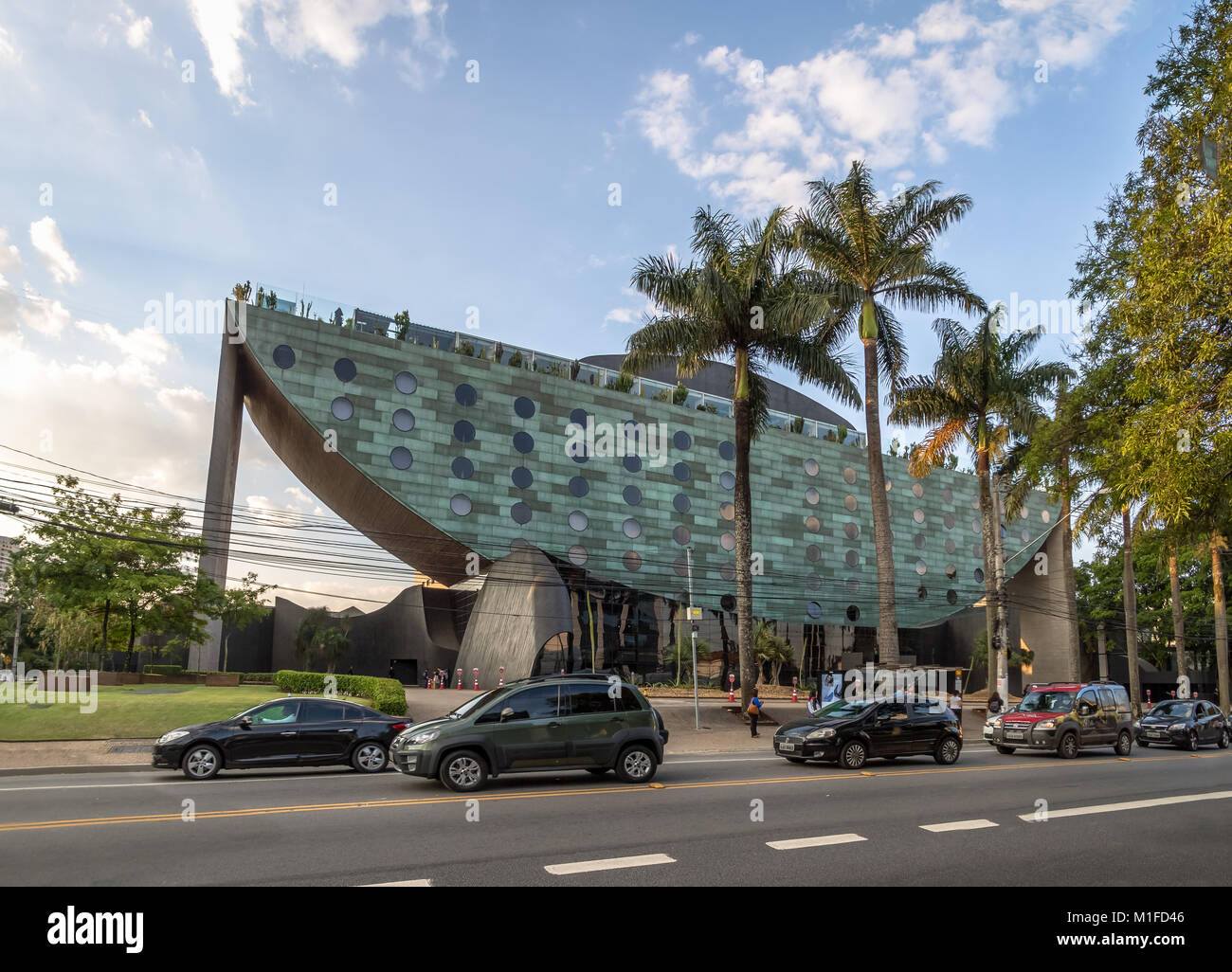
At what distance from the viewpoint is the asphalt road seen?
23.3 feet

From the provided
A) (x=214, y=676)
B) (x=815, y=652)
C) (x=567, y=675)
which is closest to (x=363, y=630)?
(x=214, y=676)

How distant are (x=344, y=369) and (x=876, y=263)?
25.7 metres

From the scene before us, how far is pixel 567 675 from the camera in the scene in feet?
43.8

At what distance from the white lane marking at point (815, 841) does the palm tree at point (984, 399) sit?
25.0 metres

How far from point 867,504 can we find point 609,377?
2132 centimetres

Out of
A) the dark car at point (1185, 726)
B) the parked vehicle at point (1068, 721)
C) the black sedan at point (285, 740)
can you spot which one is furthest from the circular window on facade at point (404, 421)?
the dark car at point (1185, 726)

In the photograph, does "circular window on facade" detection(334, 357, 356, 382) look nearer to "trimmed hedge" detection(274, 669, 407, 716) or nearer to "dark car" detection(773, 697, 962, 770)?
"trimmed hedge" detection(274, 669, 407, 716)

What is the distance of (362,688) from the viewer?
28.5 metres

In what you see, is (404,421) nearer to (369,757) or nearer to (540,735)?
(369,757)

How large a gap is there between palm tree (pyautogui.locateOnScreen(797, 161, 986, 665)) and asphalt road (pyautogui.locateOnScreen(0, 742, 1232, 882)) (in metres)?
13.3

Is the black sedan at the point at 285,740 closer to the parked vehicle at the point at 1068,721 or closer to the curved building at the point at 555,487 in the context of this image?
the parked vehicle at the point at 1068,721

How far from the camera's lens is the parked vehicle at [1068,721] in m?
19.7

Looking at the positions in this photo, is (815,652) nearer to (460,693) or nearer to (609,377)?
(609,377)

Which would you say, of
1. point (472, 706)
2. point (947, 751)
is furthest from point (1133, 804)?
point (472, 706)
